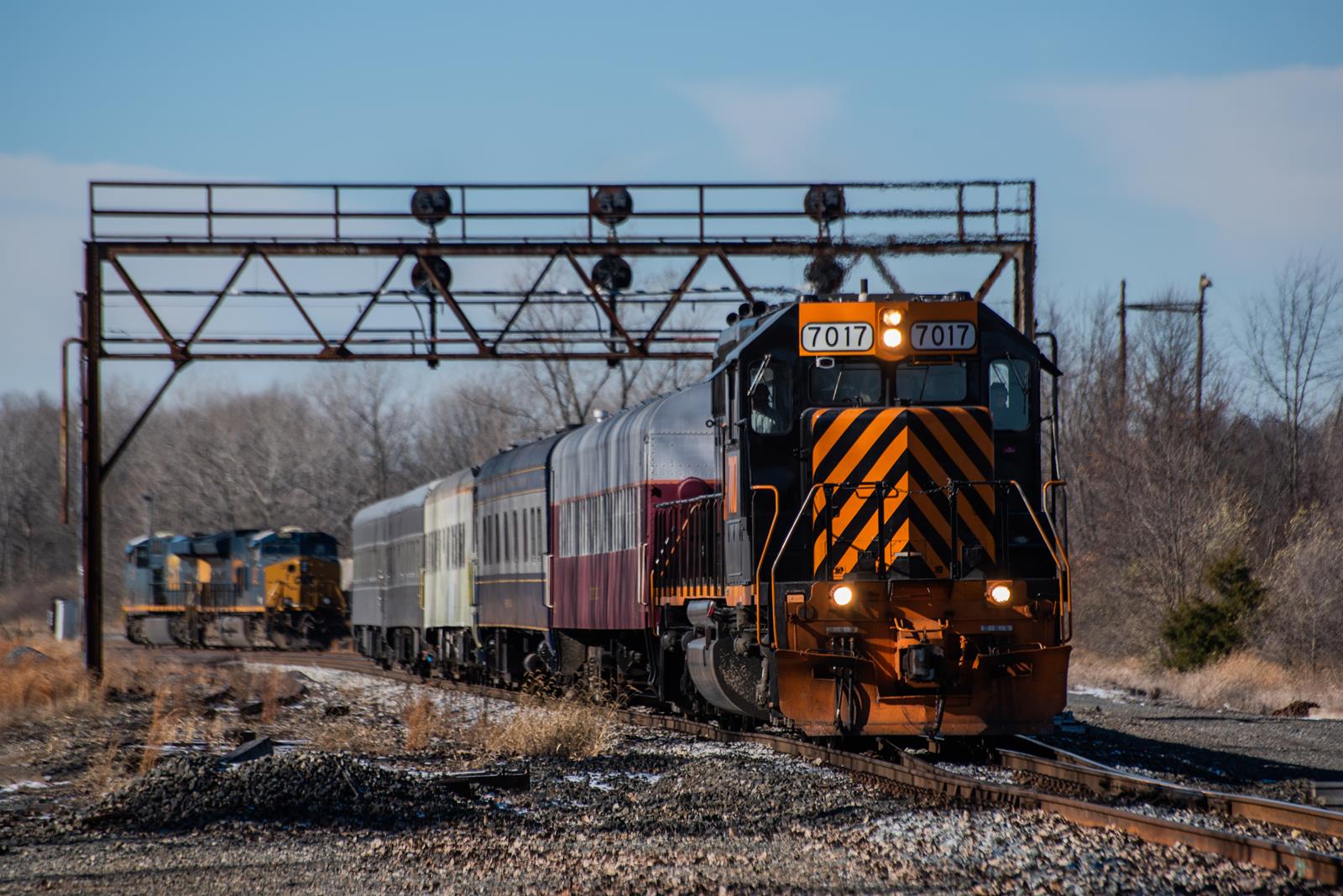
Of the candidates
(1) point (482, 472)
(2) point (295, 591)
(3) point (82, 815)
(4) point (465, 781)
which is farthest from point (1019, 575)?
(2) point (295, 591)

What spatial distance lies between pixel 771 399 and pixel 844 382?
23.2 inches

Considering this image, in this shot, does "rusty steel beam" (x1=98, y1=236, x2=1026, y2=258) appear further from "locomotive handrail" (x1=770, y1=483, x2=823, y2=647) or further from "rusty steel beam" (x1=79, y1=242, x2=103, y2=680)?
"locomotive handrail" (x1=770, y1=483, x2=823, y2=647)

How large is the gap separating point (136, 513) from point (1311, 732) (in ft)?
264

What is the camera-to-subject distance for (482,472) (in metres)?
24.8

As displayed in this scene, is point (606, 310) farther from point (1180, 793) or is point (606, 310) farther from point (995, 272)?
point (1180, 793)

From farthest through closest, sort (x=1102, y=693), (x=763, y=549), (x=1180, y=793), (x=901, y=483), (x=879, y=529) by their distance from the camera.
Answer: (x=1102, y=693), (x=763, y=549), (x=901, y=483), (x=879, y=529), (x=1180, y=793)

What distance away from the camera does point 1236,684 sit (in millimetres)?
21891

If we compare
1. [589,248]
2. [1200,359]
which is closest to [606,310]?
[589,248]

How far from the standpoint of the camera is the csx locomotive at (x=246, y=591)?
44500 millimetres

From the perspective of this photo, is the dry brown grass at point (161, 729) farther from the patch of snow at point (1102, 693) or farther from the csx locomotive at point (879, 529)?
the patch of snow at point (1102, 693)

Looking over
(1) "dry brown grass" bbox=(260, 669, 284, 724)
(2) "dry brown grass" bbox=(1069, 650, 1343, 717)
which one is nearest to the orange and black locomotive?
(1) "dry brown grass" bbox=(260, 669, 284, 724)

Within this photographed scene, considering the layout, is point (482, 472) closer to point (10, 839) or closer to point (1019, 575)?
point (1019, 575)

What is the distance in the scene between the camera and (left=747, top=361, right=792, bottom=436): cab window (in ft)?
38.8

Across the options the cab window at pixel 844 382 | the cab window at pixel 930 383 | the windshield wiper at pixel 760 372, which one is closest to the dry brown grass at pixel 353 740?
the windshield wiper at pixel 760 372
